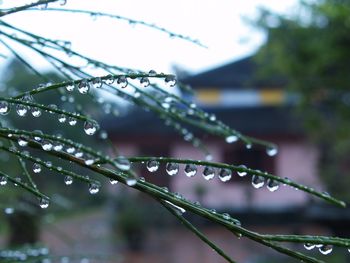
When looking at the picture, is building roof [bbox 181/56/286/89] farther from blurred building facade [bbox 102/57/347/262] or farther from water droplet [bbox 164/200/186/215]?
water droplet [bbox 164/200/186/215]

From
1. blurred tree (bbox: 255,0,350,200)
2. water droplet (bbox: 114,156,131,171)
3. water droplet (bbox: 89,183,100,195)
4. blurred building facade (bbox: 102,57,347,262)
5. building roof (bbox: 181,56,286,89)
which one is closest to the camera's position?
water droplet (bbox: 114,156,131,171)

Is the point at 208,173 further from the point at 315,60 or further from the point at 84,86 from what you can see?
the point at 315,60

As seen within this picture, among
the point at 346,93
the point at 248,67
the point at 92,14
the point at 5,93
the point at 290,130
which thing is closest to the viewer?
the point at 92,14

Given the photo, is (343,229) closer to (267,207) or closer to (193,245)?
(193,245)

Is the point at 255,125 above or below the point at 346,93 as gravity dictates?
above

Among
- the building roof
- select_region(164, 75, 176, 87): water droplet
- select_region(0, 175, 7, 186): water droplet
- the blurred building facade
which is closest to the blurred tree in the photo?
the blurred building facade

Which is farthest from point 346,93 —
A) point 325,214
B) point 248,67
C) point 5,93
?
point 248,67

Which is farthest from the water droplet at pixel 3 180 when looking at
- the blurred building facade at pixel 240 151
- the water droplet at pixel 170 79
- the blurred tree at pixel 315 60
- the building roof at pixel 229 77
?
the building roof at pixel 229 77

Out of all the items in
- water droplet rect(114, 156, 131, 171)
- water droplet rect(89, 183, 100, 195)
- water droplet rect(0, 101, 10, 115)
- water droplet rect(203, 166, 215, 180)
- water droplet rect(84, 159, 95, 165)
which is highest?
water droplet rect(203, 166, 215, 180)
